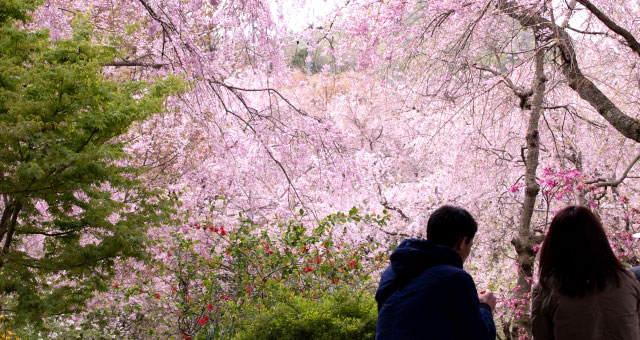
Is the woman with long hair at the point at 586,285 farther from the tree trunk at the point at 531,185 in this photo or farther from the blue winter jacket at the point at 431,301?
the tree trunk at the point at 531,185

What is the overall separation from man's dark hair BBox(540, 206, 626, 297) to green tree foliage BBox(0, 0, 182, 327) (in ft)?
7.92

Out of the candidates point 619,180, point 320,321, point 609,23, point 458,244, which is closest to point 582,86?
point 619,180

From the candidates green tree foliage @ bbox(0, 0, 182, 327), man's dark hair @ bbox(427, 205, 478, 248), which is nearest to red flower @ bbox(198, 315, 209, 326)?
green tree foliage @ bbox(0, 0, 182, 327)

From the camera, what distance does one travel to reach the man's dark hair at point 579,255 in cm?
194

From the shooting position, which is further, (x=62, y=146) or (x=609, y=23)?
(x=609, y=23)

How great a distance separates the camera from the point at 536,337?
2111mm

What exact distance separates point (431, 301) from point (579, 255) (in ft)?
2.03

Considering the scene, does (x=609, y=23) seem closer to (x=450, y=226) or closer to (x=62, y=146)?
(x=450, y=226)

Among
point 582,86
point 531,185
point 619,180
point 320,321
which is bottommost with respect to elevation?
point 320,321

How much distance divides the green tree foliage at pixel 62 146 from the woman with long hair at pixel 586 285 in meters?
2.42

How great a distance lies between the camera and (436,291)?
5.75 ft

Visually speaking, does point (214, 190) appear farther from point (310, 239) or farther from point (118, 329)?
point (310, 239)

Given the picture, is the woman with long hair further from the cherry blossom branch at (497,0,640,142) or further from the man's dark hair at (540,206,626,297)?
the cherry blossom branch at (497,0,640,142)

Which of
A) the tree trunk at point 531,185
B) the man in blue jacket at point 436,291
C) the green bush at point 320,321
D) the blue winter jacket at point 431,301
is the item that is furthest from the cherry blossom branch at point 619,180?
the blue winter jacket at point 431,301
